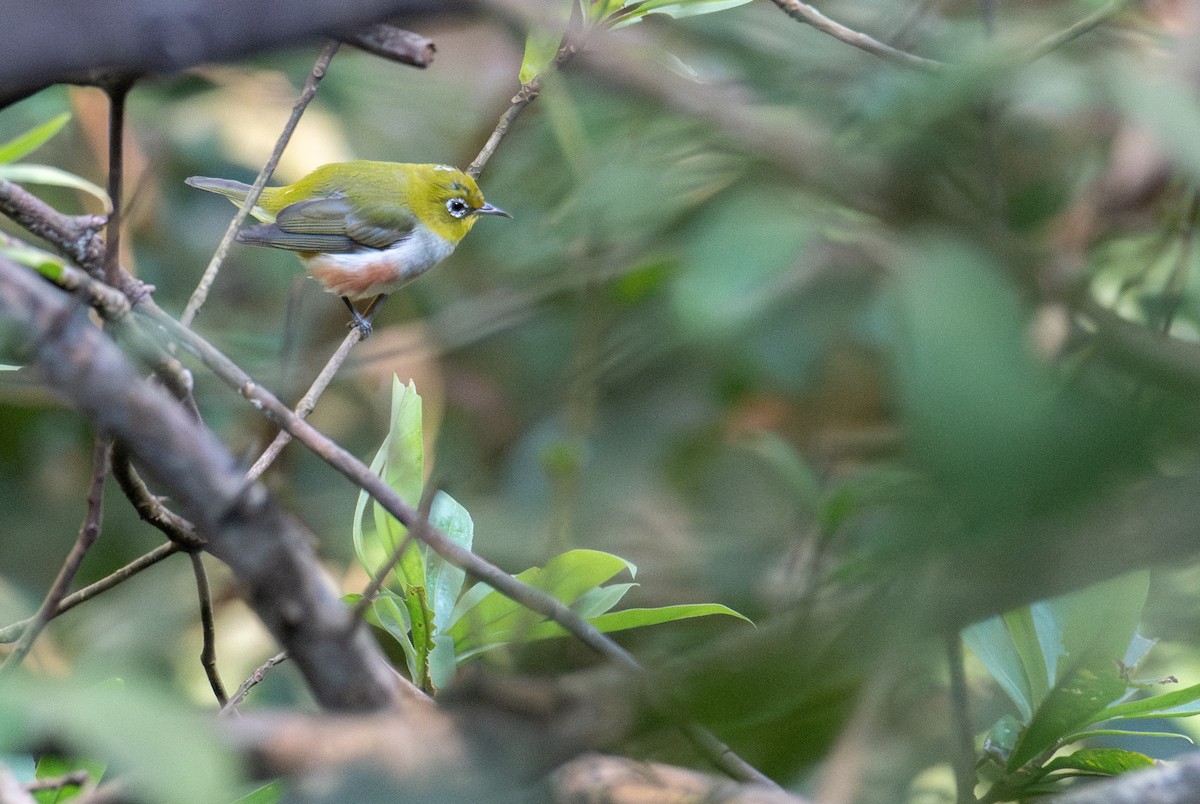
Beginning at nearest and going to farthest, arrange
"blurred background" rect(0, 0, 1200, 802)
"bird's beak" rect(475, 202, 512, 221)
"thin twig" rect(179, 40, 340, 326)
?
"blurred background" rect(0, 0, 1200, 802), "thin twig" rect(179, 40, 340, 326), "bird's beak" rect(475, 202, 512, 221)

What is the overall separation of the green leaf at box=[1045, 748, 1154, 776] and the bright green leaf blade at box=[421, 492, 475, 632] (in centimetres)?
43

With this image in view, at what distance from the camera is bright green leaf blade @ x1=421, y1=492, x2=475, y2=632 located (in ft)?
2.66

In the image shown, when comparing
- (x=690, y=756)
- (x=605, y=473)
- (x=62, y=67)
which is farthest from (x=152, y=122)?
(x=690, y=756)

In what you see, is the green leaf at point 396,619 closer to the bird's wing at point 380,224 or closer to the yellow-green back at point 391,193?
the yellow-green back at point 391,193

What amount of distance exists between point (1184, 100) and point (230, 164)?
212 cm

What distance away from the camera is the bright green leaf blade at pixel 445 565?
811 mm

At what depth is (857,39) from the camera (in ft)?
2.10

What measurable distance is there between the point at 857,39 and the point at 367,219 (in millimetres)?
1160

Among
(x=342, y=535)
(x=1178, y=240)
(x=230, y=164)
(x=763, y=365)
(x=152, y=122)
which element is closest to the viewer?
(x=1178, y=240)

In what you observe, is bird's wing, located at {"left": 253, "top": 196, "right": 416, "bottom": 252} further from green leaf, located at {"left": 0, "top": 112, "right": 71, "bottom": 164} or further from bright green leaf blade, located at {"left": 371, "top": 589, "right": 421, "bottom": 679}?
bright green leaf blade, located at {"left": 371, "top": 589, "right": 421, "bottom": 679}

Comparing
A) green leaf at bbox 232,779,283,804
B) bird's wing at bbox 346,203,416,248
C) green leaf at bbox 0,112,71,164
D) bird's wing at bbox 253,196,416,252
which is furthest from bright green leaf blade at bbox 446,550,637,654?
bird's wing at bbox 346,203,416,248

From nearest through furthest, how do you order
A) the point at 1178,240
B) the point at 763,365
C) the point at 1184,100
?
the point at 1184,100 → the point at 1178,240 → the point at 763,365

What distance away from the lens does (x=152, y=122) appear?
2094 mm

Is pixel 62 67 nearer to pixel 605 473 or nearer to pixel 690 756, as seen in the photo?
pixel 690 756
